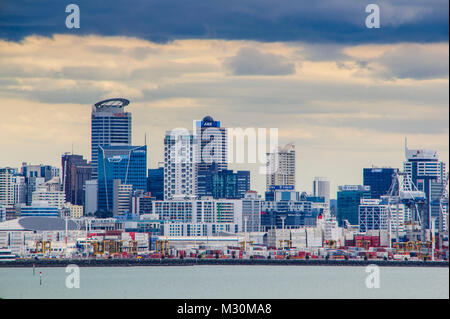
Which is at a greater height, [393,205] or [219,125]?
[219,125]

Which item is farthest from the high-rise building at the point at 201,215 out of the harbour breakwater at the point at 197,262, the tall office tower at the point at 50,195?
the harbour breakwater at the point at 197,262

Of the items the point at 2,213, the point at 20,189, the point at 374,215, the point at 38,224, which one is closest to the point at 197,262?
the point at 38,224

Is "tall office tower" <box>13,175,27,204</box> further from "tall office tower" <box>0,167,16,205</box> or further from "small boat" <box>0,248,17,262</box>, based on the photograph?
"small boat" <box>0,248,17,262</box>

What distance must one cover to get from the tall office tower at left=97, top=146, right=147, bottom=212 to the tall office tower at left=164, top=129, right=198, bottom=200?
394 centimetres

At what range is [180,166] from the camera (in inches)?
3100

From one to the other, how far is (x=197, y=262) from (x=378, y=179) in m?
34.3

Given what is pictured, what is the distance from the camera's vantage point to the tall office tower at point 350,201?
78.4 m

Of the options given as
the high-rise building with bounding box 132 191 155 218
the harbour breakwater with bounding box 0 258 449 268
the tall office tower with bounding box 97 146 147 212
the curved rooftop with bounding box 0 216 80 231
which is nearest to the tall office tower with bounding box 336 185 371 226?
the high-rise building with bounding box 132 191 155 218

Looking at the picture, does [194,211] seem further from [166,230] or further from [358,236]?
[358,236]

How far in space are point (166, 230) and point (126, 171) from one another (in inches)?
681

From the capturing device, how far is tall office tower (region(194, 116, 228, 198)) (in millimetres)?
77625

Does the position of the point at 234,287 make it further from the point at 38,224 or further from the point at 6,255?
the point at 38,224

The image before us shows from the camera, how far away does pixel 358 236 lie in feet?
195
